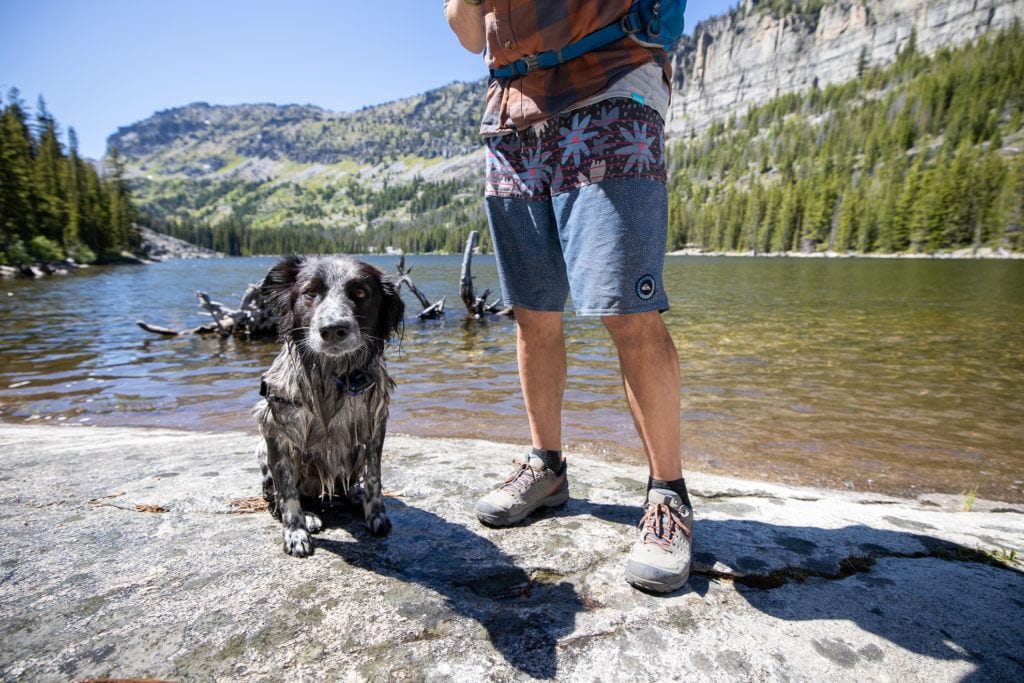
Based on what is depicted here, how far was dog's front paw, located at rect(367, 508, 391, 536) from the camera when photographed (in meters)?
2.83

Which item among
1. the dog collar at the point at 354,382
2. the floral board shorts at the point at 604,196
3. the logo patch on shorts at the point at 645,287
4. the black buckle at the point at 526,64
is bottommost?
the dog collar at the point at 354,382

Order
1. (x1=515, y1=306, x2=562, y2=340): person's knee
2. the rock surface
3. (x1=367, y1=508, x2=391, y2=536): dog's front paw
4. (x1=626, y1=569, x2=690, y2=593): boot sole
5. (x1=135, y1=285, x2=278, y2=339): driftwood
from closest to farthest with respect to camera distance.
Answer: the rock surface < (x1=626, y1=569, x2=690, y2=593): boot sole < (x1=367, y1=508, x2=391, y2=536): dog's front paw < (x1=515, y1=306, x2=562, y2=340): person's knee < (x1=135, y1=285, x2=278, y2=339): driftwood

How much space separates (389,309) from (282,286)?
26.1 inches

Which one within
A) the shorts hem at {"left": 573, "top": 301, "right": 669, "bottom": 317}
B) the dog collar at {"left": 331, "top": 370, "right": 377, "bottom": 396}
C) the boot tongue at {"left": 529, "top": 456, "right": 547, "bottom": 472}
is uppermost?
the shorts hem at {"left": 573, "top": 301, "right": 669, "bottom": 317}

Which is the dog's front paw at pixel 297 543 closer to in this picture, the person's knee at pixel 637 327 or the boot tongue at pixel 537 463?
the boot tongue at pixel 537 463

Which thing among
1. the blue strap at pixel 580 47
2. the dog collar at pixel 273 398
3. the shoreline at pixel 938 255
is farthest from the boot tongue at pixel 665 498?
the shoreline at pixel 938 255

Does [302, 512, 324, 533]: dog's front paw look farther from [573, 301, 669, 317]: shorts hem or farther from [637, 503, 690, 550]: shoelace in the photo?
[573, 301, 669, 317]: shorts hem

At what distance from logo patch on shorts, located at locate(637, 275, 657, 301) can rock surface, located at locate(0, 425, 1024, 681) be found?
54.6 inches

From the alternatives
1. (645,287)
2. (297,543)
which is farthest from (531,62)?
(297,543)

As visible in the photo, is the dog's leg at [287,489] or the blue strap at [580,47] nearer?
the blue strap at [580,47]

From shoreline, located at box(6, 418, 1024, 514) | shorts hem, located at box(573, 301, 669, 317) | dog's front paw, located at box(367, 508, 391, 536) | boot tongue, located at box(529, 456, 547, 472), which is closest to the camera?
shorts hem, located at box(573, 301, 669, 317)

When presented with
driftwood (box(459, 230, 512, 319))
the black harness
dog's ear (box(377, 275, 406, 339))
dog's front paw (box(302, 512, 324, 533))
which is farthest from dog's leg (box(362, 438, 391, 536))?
driftwood (box(459, 230, 512, 319))

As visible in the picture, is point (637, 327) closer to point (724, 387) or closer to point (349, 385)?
point (349, 385)

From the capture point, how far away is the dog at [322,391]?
8.91 feet
